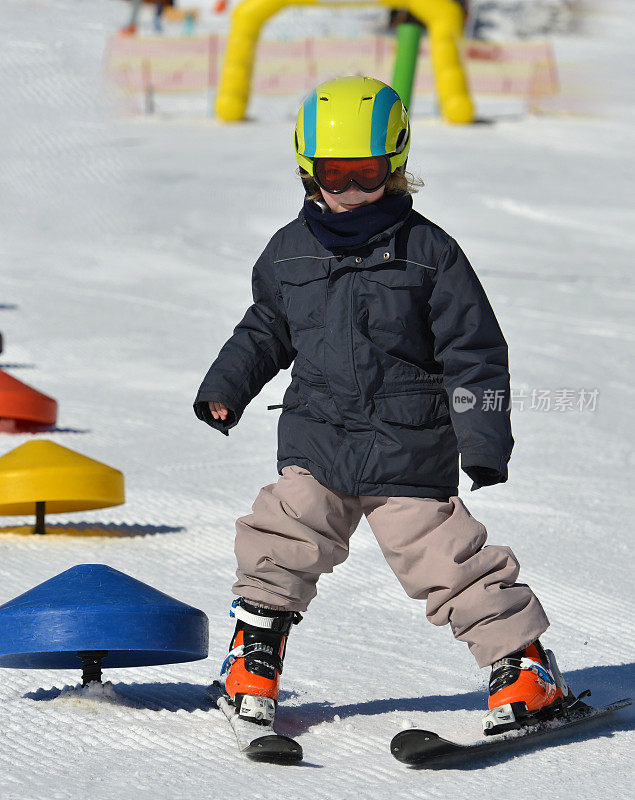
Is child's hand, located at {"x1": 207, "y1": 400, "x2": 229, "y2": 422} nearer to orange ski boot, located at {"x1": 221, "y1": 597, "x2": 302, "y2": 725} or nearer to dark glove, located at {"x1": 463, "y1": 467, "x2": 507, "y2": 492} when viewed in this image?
orange ski boot, located at {"x1": 221, "y1": 597, "x2": 302, "y2": 725}

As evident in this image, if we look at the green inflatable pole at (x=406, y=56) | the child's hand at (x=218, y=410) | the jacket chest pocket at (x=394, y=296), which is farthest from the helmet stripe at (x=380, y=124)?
the green inflatable pole at (x=406, y=56)

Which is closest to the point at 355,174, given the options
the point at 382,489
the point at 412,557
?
the point at 382,489

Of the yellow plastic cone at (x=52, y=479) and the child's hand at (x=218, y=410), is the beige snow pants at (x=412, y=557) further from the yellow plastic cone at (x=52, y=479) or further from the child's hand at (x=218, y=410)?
the yellow plastic cone at (x=52, y=479)

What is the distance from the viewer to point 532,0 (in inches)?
1786

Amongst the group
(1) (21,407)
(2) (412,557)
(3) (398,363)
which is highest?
(3) (398,363)

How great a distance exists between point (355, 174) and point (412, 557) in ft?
2.85

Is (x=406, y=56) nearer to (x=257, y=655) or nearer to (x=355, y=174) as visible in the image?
(x=355, y=174)

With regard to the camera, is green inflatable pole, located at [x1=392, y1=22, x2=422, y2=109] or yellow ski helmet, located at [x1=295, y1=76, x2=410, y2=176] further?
green inflatable pole, located at [x1=392, y1=22, x2=422, y2=109]

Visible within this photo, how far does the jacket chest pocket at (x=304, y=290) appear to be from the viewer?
10.4ft

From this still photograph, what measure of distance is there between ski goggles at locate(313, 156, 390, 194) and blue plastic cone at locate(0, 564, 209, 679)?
1.02m

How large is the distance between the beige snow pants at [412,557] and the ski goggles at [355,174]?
0.65 metres

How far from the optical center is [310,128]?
324 centimetres

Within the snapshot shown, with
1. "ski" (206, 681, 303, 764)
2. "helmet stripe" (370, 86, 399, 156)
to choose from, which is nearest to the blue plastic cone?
"ski" (206, 681, 303, 764)

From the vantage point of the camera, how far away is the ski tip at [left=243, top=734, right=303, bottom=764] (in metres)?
2.90
